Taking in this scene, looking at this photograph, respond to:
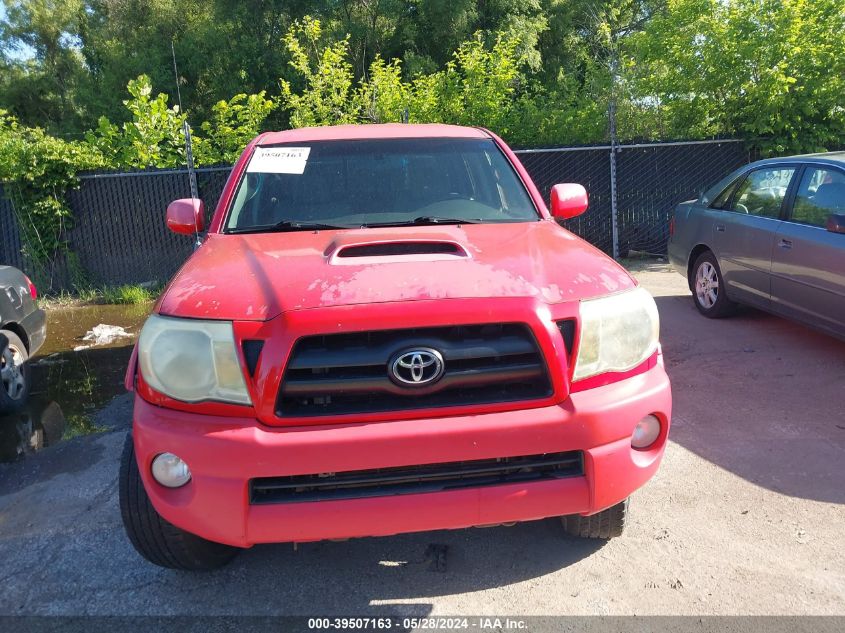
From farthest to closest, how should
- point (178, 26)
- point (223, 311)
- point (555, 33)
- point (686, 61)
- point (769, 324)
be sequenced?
1. point (178, 26)
2. point (555, 33)
3. point (686, 61)
4. point (769, 324)
5. point (223, 311)

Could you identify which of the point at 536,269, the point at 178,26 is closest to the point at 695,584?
the point at 536,269

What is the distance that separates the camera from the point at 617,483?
2410mm

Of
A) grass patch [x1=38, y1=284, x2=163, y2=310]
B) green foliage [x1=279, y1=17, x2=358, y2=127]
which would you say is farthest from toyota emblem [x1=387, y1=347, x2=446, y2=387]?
green foliage [x1=279, y1=17, x2=358, y2=127]

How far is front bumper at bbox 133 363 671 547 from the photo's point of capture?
2.21m

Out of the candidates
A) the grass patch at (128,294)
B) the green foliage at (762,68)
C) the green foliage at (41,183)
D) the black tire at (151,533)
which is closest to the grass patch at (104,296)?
the grass patch at (128,294)

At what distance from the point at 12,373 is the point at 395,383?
4233 millimetres

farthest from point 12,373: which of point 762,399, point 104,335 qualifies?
point 762,399

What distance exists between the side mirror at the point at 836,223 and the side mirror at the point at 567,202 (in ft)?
6.80

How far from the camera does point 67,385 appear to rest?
588 centimetres

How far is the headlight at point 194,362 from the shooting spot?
2287 millimetres

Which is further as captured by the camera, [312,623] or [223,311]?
[312,623]

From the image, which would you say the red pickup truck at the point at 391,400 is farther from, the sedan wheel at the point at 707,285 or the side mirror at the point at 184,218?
the sedan wheel at the point at 707,285

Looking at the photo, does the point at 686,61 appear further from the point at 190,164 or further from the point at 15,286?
the point at 15,286

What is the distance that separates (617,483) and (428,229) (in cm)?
147
